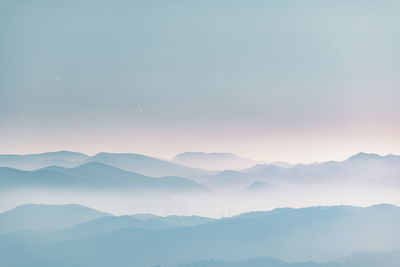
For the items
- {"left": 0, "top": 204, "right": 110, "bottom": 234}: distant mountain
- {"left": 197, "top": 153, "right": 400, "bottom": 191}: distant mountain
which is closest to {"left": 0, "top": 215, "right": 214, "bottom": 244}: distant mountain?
{"left": 0, "top": 204, "right": 110, "bottom": 234}: distant mountain

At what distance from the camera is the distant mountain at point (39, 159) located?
4360 centimetres

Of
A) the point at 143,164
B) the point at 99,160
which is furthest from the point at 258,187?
the point at 99,160

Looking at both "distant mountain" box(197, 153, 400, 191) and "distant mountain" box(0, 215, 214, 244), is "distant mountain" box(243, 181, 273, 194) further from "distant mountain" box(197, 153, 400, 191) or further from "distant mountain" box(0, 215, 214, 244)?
"distant mountain" box(0, 215, 214, 244)

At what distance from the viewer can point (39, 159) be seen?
47469 mm

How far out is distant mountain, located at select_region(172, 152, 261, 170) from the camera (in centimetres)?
4291

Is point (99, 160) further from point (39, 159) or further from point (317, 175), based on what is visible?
point (317, 175)

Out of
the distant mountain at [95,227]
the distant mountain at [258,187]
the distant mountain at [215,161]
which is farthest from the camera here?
the distant mountain at [95,227]

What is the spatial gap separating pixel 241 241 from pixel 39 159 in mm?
31160

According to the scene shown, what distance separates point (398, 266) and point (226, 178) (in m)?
21.1

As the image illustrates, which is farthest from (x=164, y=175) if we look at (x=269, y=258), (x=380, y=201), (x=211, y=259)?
(x=380, y=201)

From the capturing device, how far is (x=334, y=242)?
225 ft

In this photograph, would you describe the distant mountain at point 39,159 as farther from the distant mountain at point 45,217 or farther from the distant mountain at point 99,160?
the distant mountain at point 45,217

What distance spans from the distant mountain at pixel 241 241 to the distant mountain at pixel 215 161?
16.9 metres

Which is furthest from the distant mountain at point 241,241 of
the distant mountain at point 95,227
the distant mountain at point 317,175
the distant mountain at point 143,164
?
the distant mountain at point 143,164
